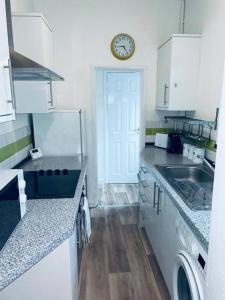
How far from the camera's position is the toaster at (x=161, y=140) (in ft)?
9.75

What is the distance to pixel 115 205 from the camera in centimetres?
341

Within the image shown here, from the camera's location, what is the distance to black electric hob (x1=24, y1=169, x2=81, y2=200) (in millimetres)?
1611

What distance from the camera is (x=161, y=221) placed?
73.8 inches

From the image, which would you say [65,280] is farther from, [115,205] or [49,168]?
[115,205]

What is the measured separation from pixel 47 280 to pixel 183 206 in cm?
87

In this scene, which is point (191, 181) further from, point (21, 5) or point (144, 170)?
point (21, 5)

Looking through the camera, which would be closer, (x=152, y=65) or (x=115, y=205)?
(x=152, y=65)

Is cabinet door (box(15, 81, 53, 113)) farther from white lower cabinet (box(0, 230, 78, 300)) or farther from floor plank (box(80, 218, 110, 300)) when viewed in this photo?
floor plank (box(80, 218, 110, 300))

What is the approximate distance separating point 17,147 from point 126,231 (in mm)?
1606

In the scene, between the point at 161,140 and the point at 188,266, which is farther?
the point at 161,140

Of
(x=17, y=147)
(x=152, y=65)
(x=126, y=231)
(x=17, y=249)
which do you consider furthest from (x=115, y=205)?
(x=17, y=249)

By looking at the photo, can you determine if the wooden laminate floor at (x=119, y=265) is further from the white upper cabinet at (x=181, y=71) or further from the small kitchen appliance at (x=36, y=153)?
the white upper cabinet at (x=181, y=71)

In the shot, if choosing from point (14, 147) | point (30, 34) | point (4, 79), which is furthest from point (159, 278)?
point (30, 34)

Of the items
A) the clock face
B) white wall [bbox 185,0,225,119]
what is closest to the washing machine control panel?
white wall [bbox 185,0,225,119]
